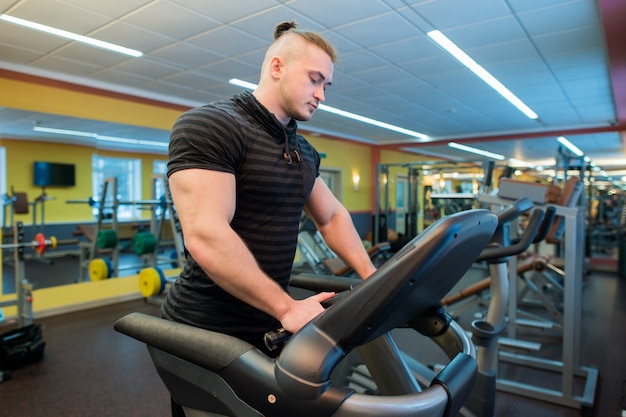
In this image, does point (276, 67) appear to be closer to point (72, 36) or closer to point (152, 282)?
point (72, 36)

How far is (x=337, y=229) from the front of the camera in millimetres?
1206

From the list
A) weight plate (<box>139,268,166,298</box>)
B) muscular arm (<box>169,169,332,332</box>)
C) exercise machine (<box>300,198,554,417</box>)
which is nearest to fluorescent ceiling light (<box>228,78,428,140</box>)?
weight plate (<box>139,268,166,298</box>)

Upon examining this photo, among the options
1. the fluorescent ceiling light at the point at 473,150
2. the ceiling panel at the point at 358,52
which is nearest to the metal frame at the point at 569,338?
the ceiling panel at the point at 358,52

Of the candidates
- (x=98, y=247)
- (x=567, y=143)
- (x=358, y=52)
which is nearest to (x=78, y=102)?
(x=98, y=247)

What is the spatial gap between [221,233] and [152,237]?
4.58 metres

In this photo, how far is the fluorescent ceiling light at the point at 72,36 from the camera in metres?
3.07

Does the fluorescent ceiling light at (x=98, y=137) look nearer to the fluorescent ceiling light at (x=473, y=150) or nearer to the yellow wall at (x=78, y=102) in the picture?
the yellow wall at (x=78, y=102)

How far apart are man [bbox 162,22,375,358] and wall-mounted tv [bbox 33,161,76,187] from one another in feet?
14.3

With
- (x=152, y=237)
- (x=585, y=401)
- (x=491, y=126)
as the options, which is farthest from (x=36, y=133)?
(x=491, y=126)

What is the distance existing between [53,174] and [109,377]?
A: 9.14ft

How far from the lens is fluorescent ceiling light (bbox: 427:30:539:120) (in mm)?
3402

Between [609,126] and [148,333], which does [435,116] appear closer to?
[609,126]

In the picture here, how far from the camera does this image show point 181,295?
960mm

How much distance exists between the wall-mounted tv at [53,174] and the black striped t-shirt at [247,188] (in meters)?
4.38
